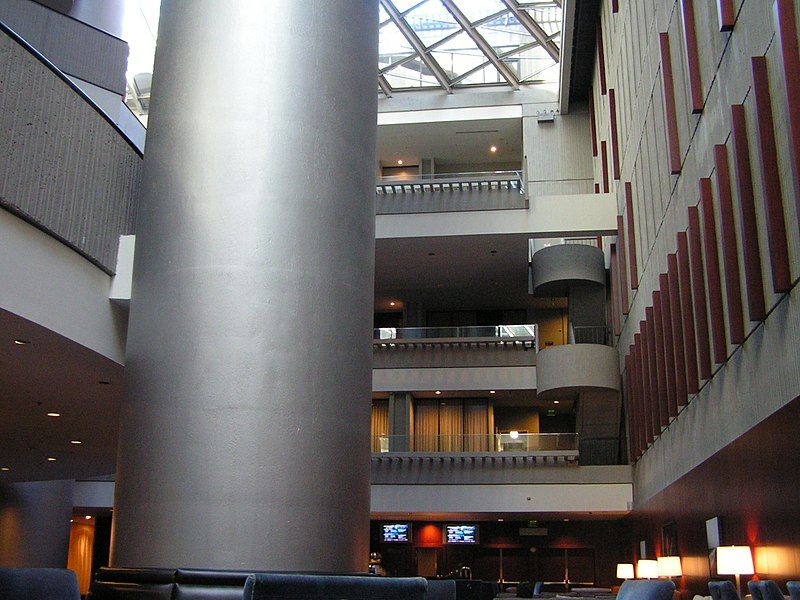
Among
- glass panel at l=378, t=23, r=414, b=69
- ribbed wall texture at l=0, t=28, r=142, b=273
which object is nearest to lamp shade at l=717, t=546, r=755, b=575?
ribbed wall texture at l=0, t=28, r=142, b=273

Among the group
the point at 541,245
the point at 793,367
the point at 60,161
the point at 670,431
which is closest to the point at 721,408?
the point at 793,367

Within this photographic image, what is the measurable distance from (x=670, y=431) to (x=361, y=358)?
33.3ft

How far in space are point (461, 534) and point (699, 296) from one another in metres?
20.0

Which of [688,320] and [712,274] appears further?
[688,320]

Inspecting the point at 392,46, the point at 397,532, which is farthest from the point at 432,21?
the point at 397,532

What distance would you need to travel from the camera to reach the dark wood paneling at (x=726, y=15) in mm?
10815

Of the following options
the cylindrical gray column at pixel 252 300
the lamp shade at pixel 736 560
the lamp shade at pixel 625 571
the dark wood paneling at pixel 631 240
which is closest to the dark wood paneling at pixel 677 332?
the lamp shade at pixel 736 560

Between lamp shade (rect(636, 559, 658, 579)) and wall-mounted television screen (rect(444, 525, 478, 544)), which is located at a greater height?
wall-mounted television screen (rect(444, 525, 478, 544))

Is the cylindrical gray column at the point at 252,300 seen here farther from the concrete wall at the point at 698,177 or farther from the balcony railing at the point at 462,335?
the balcony railing at the point at 462,335

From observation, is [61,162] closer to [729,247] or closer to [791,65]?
[791,65]

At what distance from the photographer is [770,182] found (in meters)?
9.18

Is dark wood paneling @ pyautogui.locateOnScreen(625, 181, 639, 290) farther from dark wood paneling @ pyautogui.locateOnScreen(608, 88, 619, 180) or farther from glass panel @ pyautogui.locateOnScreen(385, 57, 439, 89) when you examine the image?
glass panel @ pyautogui.locateOnScreen(385, 57, 439, 89)

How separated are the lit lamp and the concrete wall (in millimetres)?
1390

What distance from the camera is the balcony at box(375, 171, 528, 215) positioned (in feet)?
86.3
